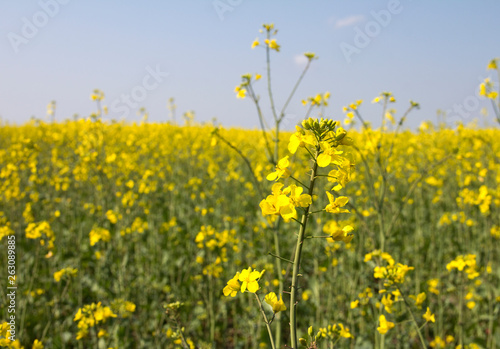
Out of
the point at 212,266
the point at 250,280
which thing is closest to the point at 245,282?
the point at 250,280

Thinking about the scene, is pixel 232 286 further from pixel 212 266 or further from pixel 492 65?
pixel 492 65

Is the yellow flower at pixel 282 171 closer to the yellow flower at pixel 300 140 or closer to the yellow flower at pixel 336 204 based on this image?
the yellow flower at pixel 300 140

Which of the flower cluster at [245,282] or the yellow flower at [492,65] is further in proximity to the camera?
the yellow flower at [492,65]

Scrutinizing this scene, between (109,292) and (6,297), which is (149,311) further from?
(6,297)

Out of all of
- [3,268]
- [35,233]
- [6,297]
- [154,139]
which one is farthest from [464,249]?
[154,139]

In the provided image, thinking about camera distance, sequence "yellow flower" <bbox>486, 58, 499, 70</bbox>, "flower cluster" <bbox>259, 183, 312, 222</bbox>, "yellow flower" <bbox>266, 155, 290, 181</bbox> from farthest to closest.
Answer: "yellow flower" <bbox>486, 58, 499, 70</bbox>
"yellow flower" <bbox>266, 155, 290, 181</bbox>
"flower cluster" <bbox>259, 183, 312, 222</bbox>

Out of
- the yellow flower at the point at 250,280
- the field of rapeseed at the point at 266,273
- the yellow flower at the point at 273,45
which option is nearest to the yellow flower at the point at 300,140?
A: the field of rapeseed at the point at 266,273

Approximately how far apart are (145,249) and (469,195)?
3731 mm

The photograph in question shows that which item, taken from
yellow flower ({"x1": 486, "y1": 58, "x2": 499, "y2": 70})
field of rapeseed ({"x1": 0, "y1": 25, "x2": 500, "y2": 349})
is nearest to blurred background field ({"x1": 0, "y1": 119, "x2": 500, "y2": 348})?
field of rapeseed ({"x1": 0, "y1": 25, "x2": 500, "y2": 349})

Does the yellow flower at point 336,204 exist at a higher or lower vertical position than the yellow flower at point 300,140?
lower

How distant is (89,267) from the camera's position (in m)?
4.52

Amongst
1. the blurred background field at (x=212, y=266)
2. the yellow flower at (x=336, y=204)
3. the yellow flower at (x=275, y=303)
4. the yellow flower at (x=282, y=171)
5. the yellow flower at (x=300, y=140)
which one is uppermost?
the yellow flower at (x=300, y=140)

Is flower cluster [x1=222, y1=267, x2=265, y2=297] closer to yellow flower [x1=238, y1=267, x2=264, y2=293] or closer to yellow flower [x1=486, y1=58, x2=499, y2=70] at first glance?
yellow flower [x1=238, y1=267, x2=264, y2=293]

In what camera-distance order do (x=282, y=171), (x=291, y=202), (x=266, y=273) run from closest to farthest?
(x=291, y=202)
(x=282, y=171)
(x=266, y=273)
